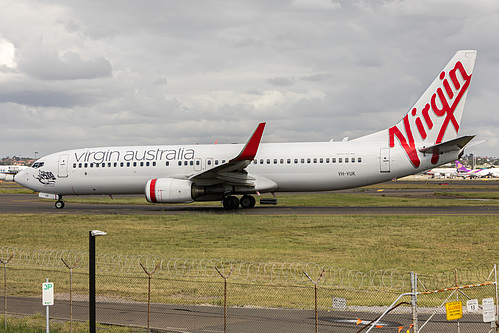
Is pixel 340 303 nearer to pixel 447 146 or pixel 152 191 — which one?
pixel 447 146

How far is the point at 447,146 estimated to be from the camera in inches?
1351

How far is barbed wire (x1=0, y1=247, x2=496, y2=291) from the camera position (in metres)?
16.7

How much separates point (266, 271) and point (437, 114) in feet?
73.5

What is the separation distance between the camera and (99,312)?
13766 millimetres

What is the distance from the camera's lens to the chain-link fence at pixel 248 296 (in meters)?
12.4

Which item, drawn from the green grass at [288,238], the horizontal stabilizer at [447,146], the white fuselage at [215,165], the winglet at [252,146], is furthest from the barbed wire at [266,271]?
the white fuselage at [215,165]

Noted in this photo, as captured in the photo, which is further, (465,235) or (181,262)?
(465,235)

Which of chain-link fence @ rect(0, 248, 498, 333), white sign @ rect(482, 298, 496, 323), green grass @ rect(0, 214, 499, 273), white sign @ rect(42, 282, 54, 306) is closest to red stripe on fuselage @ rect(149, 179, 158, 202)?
green grass @ rect(0, 214, 499, 273)

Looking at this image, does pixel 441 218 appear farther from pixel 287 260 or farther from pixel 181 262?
pixel 181 262

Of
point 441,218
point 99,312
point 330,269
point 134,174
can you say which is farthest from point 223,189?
point 99,312

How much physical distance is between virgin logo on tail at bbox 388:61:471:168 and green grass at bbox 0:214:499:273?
677 centimetres

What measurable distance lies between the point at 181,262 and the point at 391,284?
727cm

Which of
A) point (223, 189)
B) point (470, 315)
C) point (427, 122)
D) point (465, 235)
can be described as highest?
point (427, 122)

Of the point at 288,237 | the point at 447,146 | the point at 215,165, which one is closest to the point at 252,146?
the point at 215,165
